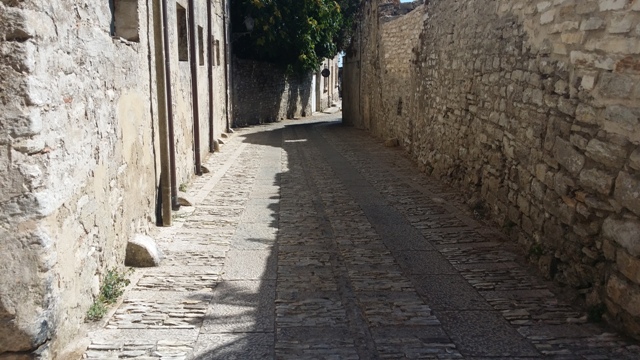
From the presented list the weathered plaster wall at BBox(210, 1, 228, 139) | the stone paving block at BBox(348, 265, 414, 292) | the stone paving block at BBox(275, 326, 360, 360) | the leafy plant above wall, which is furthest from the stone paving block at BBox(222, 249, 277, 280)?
the weathered plaster wall at BBox(210, 1, 228, 139)

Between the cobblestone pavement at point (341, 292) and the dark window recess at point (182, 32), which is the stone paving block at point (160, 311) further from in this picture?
the dark window recess at point (182, 32)

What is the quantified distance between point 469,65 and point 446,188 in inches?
73.7

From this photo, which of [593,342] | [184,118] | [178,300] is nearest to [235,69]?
[184,118]

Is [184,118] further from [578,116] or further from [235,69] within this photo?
[235,69]

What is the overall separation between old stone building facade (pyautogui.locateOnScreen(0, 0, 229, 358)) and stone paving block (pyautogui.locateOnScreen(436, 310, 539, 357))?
99.6 inches

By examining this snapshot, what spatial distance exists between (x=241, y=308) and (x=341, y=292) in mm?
826

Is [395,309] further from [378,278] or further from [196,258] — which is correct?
[196,258]

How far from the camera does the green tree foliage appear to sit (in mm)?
20266

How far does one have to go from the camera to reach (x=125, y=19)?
208 inches

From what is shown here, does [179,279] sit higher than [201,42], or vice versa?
[201,42]

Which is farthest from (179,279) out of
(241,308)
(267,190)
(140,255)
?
(267,190)

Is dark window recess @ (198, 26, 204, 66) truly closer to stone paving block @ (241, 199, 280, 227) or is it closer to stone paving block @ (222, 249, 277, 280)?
stone paving block @ (241, 199, 280, 227)

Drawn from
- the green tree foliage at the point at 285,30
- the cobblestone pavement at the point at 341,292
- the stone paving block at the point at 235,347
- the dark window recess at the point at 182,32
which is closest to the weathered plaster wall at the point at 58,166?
the cobblestone pavement at the point at 341,292

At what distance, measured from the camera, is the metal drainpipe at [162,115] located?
20.6 feet
